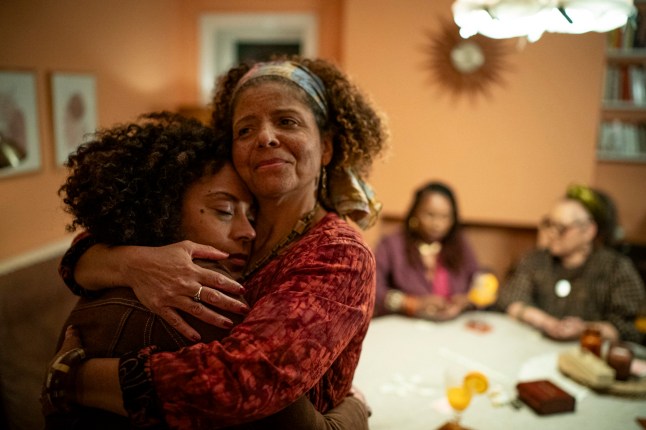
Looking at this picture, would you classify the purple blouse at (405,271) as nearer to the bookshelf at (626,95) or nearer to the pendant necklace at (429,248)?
the pendant necklace at (429,248)

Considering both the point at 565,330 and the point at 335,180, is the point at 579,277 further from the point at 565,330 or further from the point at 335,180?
the point at 335,180

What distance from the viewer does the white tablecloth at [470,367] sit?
5.59 feet

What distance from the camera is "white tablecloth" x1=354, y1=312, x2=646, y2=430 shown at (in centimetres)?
170

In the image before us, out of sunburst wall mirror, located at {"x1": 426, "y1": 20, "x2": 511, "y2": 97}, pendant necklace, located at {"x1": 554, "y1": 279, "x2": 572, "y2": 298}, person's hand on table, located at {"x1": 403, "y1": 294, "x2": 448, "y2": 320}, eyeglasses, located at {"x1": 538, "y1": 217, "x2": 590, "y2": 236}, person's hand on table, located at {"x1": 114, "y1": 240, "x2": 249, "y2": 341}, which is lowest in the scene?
person's hand on table, located at {"x1": 403, "y1": 294, "x2": 448, "y2": 320}

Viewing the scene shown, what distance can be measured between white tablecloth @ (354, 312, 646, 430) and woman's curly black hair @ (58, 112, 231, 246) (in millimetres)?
971

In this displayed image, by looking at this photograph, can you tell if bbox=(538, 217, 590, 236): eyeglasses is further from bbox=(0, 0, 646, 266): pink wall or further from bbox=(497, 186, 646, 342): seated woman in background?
bbox=(0, 0, 646, 266): pink wall

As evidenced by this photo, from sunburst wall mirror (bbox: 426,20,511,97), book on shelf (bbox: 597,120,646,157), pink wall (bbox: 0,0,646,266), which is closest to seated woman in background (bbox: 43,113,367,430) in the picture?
pink wall (bbox: 0,0,646,266)

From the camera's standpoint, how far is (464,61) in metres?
3.90

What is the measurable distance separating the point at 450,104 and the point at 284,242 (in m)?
3.03

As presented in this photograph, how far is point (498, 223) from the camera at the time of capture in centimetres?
418

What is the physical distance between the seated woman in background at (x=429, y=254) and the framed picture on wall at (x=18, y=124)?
1993 millimetres

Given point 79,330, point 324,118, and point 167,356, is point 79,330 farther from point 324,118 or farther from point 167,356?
point 324,118

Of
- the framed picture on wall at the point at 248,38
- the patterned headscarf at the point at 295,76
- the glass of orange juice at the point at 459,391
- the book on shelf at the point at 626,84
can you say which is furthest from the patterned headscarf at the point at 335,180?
the book on shelf at the point at 626,84

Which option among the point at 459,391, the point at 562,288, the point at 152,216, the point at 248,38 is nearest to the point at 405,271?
the point at 562,288
